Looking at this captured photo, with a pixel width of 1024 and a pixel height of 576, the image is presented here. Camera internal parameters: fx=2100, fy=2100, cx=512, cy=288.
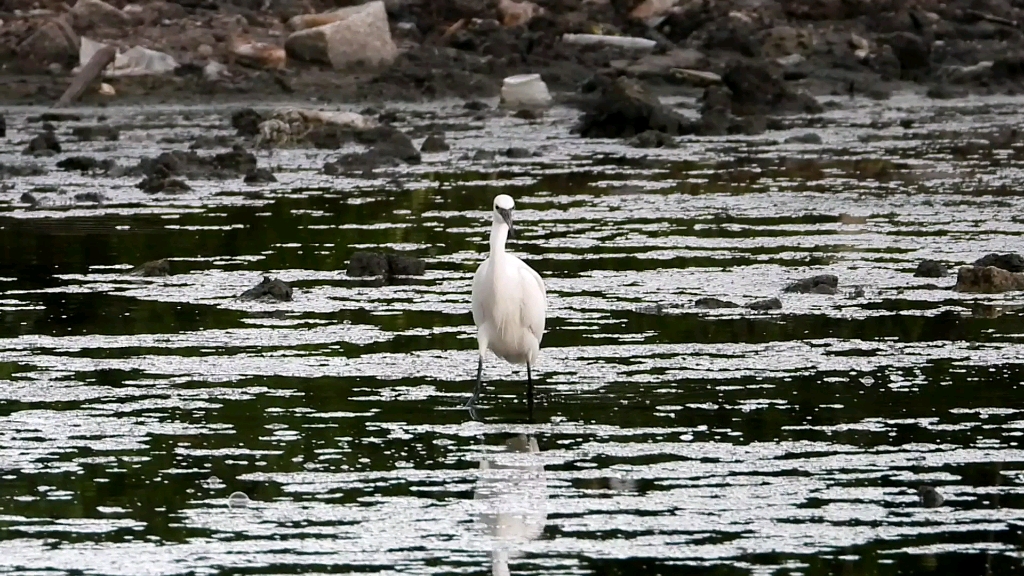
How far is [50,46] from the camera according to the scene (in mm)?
34750

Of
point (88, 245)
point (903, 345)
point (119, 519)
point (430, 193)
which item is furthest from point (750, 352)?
point (430, 193)

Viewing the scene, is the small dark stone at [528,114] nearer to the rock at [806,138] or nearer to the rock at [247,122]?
the rock at [247,122]

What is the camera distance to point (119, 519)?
8.44m

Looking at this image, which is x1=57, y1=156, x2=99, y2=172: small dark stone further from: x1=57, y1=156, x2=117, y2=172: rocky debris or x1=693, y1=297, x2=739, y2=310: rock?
x1=693, y1=297, x2=739, y2=310: rock

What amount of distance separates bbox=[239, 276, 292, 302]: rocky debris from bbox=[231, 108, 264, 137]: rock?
13517mm

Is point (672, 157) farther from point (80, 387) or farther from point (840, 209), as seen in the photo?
point (80, 387)

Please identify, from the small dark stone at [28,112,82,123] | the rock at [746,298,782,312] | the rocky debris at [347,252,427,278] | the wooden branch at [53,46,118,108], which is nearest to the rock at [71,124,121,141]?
the small dark stone at [28,112,82,123]

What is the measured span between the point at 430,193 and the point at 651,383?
1060 cm

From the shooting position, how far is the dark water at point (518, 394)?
8094mm

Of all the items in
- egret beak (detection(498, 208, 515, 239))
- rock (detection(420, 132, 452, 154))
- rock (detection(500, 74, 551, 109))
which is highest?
rock (detection(500, 74, 551, 109))

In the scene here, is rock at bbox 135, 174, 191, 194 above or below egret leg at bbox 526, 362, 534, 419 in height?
above

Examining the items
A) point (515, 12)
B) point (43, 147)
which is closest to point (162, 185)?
point (43, 147)

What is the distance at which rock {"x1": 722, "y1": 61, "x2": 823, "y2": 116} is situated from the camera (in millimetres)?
32031

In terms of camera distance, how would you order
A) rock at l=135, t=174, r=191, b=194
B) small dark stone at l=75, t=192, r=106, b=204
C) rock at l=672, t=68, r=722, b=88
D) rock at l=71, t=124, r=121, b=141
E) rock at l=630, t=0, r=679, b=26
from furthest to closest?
1. rock at l=630, t=0, r=679, b=26
2. rock at l=672, t=68, r=722, b=88
3. rock at l=71, t=124, r=121, b=141
4. rock at l=135, t=174, r=191, b=194
5. small dark stone at l=75, t=192, r=106, b=204
